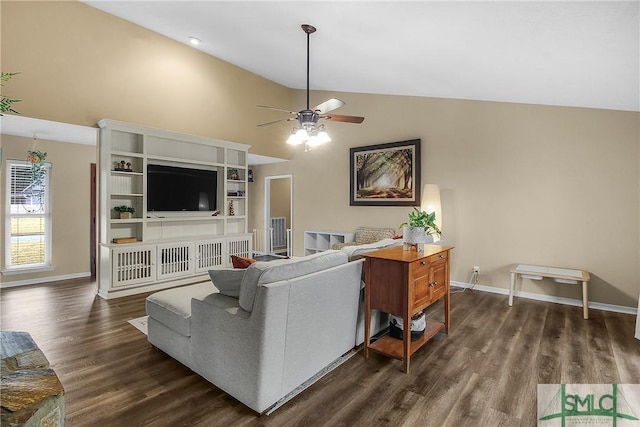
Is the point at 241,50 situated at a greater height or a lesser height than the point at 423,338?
greater

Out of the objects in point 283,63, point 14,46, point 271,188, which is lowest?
point 271,188

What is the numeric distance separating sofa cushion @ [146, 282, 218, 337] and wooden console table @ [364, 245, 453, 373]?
1310mm

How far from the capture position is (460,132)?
4.82 metres

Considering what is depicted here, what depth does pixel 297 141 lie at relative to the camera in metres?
3.43

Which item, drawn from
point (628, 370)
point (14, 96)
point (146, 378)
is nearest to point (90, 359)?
point (146, 378)

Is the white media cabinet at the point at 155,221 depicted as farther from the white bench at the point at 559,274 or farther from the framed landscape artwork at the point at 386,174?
the white bench at the point at 559,274

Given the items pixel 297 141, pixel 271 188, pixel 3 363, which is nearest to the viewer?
pixel 3 363

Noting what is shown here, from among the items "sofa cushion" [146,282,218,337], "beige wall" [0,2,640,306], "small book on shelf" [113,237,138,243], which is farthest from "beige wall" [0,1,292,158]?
"sofa cushion" [146,282,218,337]

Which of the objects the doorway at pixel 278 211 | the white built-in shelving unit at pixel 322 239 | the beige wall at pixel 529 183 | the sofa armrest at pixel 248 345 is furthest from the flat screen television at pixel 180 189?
the sofa armrest at pixel 248 345

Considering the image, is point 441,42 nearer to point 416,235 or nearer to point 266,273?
point 416,235

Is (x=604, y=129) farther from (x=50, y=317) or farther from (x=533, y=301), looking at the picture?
(x=50, y=317)

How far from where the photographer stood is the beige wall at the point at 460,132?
12.3ft

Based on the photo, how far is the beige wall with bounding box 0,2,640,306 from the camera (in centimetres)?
376

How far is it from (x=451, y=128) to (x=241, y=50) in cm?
345
